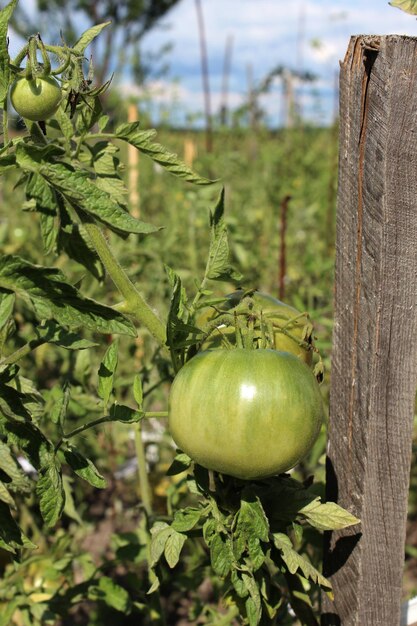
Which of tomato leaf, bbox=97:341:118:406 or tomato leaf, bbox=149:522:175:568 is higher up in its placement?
tomato leaf, bbox=97:341:118:406

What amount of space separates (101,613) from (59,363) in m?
1.41

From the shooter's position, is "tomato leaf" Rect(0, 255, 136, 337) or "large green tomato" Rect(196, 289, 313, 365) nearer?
"tomato leaf" Rect(0, 255, 136, 337)

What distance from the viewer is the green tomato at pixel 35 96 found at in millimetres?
905

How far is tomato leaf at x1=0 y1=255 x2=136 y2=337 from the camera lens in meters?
0.85

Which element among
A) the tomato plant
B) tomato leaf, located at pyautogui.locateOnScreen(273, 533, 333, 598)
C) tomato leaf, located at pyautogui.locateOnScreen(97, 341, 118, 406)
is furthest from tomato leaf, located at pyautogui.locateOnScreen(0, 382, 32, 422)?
tomato leaf, located at pyautogui.locateOnScreen(273, 533, 333, 598)

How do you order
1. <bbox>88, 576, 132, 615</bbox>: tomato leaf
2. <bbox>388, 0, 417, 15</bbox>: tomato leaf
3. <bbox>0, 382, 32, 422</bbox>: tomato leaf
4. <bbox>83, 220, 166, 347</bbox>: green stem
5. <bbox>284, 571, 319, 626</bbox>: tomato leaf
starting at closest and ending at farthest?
1. <bbox>388, 0, 417, 15</bbox>: tomato leaf
2. <bbox>0, 382, 32, 422</bbox>: tomato leaf
3. <bbox>83, 220, 166, 347</bbox>: green stem
4. <bbox>284, 571, 319, 626</bbox>: tomato leaf
5. <bbox>88, 576, 132, 615</bbox>: tomato leaf

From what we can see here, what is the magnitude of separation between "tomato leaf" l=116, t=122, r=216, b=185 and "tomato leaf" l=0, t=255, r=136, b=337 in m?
0.27

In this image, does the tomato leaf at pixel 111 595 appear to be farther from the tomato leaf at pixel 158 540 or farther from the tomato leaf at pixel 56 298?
the tomato leaf at pixel 56 298

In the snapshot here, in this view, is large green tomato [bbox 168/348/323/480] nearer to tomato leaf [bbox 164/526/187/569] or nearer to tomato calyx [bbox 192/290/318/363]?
tomato calyx [bbox 192/290/318/363]

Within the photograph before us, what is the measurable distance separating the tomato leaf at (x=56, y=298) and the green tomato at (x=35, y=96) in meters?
0.22

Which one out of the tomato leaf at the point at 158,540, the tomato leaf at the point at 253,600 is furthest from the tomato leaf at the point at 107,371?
the tomato leaf at the point at 253,600

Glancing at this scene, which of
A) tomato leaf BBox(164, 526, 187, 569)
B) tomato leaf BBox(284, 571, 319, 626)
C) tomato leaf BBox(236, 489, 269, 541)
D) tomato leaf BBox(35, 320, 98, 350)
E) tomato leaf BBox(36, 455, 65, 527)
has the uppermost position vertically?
tomato leaf BBox(35, 320, 98, 350)

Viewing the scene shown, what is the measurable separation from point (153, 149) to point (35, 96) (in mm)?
202

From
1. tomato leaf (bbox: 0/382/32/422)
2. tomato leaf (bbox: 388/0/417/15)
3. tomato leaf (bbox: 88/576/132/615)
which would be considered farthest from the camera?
tomato leaf (bbox: 88/576/132/615)
